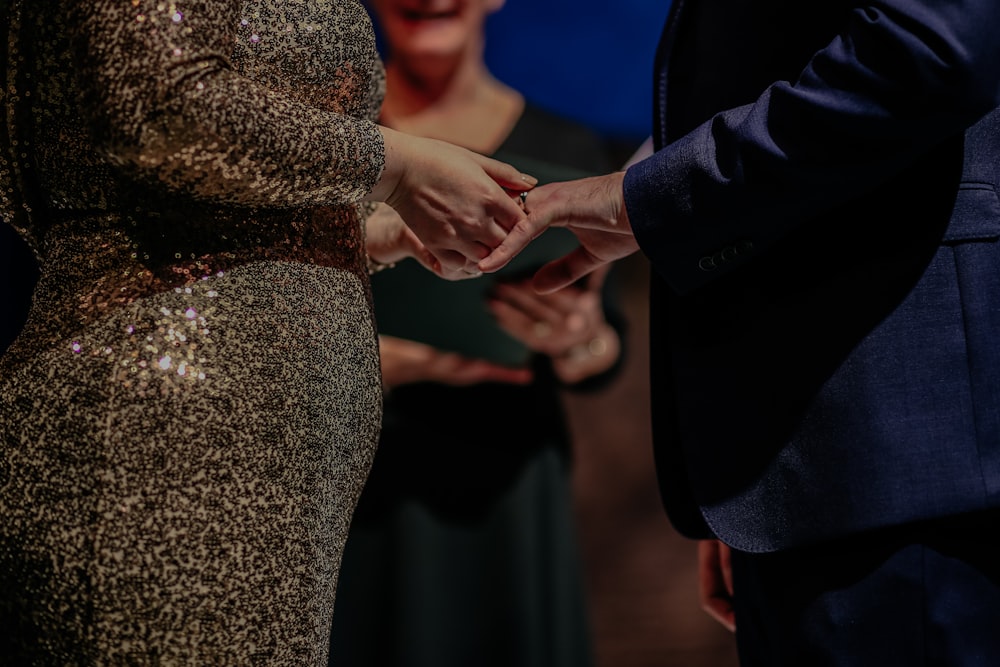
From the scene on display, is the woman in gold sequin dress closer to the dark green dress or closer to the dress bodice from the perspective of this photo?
the dress bodice

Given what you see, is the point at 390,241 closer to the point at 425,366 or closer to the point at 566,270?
the point at 566,270

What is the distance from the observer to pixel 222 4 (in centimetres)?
73

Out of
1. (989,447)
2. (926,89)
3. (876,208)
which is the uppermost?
(926,89)

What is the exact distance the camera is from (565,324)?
1.82 metres

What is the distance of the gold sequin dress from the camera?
704 millimetres

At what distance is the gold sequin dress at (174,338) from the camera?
2.31 ft

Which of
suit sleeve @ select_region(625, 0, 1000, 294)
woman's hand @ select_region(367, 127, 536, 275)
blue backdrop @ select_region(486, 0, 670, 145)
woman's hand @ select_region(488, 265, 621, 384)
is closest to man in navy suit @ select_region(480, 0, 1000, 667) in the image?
suit sleeve @ select_region(625, 0, 1000, 294)

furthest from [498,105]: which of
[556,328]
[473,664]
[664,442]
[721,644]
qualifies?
[721,644]

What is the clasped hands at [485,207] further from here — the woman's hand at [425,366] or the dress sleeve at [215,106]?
the woman's hand at [425,366]

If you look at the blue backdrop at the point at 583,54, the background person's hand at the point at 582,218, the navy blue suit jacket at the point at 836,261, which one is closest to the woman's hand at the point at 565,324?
the blue backdrop at the point at 583,54

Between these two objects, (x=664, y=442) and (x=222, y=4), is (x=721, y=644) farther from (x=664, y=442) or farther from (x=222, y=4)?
(x=222, y=4)

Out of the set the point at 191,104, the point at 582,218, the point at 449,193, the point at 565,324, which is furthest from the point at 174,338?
the point at 565,324

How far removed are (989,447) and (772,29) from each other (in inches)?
14.7

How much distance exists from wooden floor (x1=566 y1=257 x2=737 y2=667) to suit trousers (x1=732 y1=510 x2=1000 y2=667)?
2.00 metres
